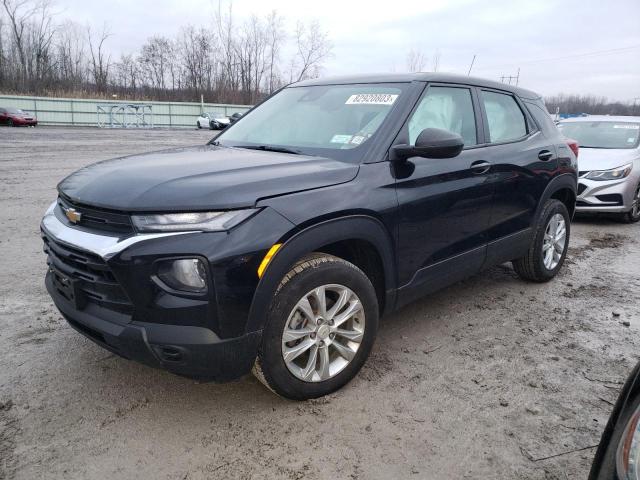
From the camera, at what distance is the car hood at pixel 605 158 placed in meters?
7.46

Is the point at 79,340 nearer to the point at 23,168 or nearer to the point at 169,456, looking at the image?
the point at 169,456

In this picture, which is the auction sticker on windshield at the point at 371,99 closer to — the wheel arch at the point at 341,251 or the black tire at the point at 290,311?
the wheel arch at the point at 341,251

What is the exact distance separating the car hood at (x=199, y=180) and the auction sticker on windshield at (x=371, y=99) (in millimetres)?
642

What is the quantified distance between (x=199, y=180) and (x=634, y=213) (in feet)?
26.1

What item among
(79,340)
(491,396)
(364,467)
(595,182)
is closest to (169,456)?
(364,467)

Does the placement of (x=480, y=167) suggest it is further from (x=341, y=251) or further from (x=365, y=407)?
(x=365, y=407)

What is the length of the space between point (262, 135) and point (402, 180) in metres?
1.15

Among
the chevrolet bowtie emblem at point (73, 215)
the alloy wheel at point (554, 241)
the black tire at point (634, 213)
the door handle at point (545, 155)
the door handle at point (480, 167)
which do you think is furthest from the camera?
the black tire at point (634, 213)

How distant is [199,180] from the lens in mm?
2348

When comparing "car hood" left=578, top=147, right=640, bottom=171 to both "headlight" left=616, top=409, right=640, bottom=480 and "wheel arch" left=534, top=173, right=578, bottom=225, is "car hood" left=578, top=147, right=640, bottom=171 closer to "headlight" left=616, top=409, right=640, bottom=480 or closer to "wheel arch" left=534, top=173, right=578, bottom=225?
"wheel arch" left=534, top=173, right=578, bottom=225

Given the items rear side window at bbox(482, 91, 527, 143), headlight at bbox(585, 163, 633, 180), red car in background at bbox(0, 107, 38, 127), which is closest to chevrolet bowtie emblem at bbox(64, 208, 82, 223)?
rear side window at bbox(482, 91, 527, 143)

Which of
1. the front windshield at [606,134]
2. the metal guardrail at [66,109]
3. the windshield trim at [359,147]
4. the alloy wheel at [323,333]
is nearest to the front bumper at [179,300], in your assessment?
the alloy wheel at [323,333]

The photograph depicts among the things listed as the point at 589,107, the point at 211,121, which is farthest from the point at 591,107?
the point at 211,121

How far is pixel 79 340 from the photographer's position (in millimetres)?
3264
